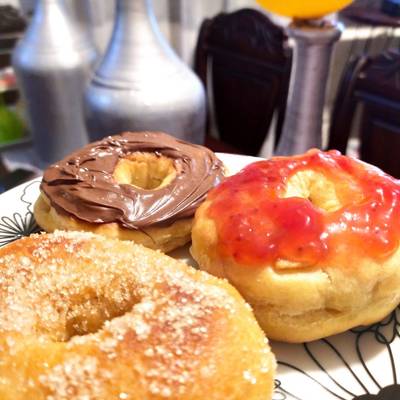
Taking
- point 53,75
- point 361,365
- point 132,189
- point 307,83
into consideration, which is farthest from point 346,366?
point 53,75

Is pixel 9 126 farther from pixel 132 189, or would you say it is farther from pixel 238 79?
pixel 132 189

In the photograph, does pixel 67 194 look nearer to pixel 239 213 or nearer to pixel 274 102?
pixel 239 213

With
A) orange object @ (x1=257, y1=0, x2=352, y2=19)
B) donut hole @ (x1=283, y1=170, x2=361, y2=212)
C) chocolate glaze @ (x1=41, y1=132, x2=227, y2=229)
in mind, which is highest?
orange object @ (x1=257, y1=0, x2=352, y2=19)

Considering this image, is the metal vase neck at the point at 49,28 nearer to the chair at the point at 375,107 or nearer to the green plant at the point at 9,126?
the green plant at the point at 9,126

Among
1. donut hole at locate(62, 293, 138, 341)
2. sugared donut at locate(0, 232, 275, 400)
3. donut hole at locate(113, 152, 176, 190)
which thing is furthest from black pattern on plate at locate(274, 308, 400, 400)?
donut hole at locate(113, 152, 176, 190)

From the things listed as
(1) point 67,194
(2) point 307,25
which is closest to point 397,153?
(2) point 307,25

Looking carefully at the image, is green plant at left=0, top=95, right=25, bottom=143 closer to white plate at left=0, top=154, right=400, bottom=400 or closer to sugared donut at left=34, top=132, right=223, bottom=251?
sugared donut at left=34, top=132, right=223, bottom=251

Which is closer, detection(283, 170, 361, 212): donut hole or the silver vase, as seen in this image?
detection(283, 170, 361, 212): donut hole
